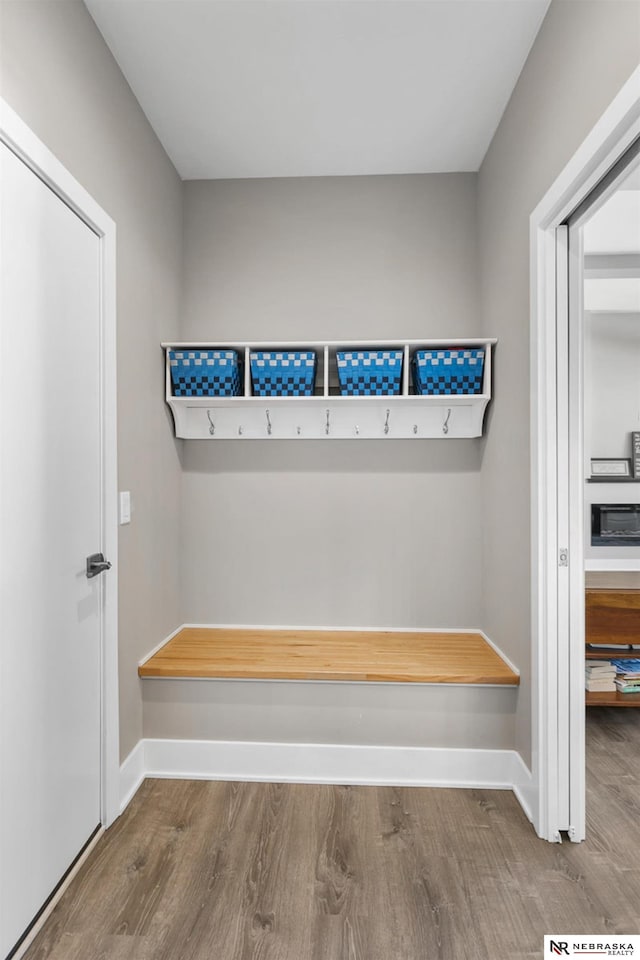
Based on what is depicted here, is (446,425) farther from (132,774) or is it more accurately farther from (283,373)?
(132,774)

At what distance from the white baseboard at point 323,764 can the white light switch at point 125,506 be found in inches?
37.3

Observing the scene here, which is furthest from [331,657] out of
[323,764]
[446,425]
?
[446,425]

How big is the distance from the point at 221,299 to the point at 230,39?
1092mm

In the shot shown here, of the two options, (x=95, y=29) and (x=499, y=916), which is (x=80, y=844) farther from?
(x=95, y=29)

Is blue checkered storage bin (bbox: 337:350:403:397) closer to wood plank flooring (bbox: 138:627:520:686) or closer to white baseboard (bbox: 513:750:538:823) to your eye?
wood plank flooring (bbox: 138:627:520:686)

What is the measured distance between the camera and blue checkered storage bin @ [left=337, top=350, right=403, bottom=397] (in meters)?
2.51

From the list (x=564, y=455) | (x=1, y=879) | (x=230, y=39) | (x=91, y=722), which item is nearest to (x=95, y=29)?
(x=230, y=39)

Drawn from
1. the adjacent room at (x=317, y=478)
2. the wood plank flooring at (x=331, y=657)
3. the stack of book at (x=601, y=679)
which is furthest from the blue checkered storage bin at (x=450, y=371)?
the stack of book at (x=601, y=679)

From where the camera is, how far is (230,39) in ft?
6.29

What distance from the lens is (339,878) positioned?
1714 mm

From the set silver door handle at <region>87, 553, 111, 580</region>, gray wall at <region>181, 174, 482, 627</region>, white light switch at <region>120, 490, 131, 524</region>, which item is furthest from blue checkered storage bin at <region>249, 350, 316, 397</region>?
silver door handle at <region>87, 553, 111, 580</region>

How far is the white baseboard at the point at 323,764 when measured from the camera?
2236 mm

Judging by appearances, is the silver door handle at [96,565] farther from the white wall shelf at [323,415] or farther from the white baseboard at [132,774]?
the white wall shelf at [323,415]

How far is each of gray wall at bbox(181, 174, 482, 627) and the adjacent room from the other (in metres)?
0.02
